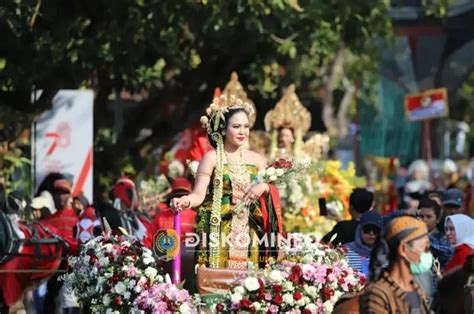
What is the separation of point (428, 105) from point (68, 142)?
1376 centimetres

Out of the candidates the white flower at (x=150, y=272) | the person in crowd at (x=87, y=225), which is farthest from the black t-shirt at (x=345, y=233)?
the person in crowd at (x=87, y=225)

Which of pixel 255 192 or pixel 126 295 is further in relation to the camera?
pixel 255 192

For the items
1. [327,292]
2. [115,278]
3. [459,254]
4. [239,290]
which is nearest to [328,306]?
[327,292]

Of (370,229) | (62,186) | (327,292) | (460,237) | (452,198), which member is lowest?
A: (327,292)

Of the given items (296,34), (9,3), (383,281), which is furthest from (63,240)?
(383,281)

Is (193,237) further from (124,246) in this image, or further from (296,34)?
(296,34)

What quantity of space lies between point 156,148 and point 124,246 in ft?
49.2

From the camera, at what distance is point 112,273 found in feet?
46.7

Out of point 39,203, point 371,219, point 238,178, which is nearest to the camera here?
point 238,178

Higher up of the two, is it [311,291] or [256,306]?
[311,291]

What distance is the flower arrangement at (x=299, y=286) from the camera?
12531mm

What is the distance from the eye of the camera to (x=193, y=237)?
48.5 ft

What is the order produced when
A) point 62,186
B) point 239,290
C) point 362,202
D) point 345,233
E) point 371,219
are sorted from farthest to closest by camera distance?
point 62,186 → point 362,202 → point 345,233 → point 371,219 → point 239,290

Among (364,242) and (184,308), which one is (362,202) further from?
(184,308)
